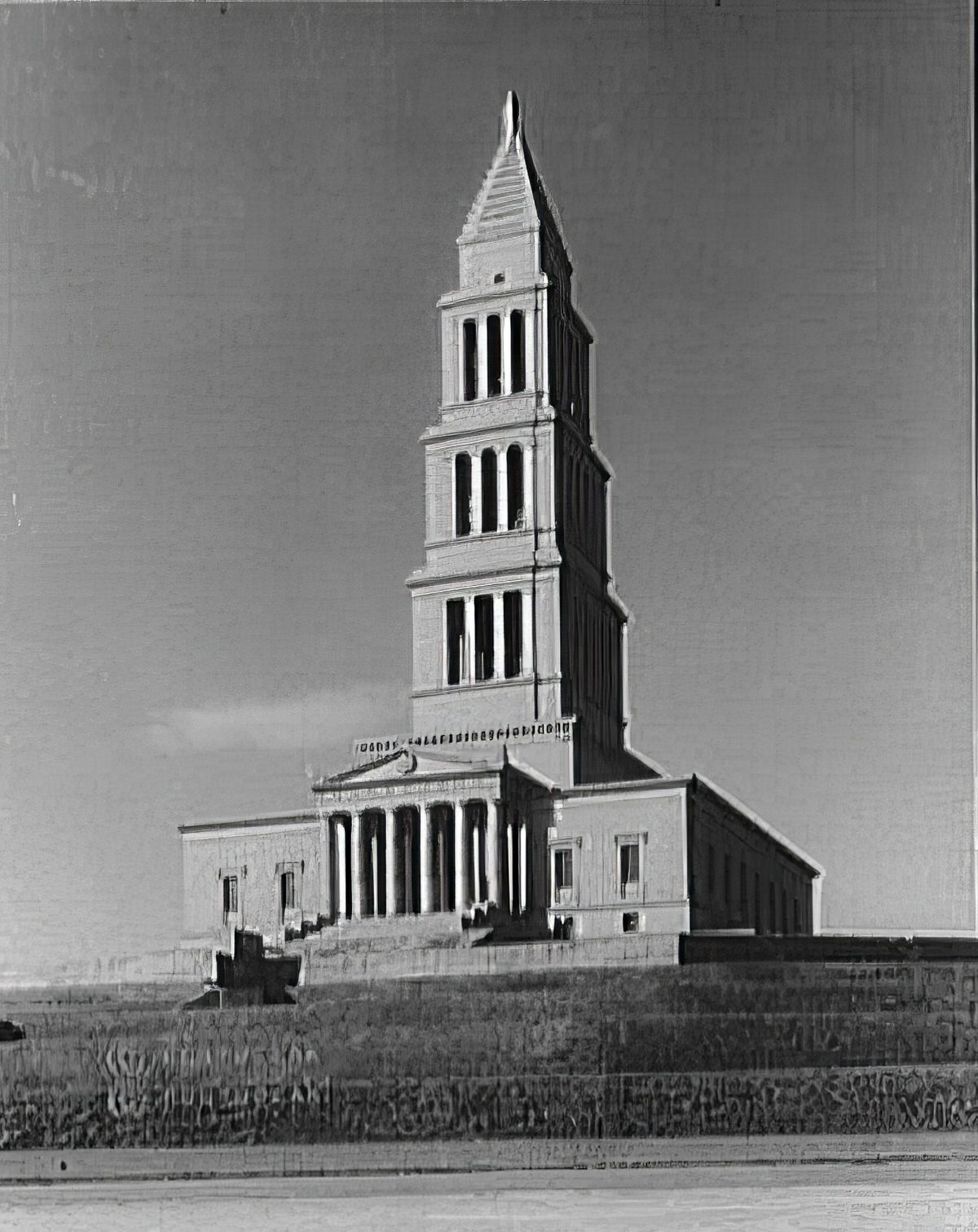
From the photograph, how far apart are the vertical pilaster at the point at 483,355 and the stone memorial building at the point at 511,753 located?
0.03ft

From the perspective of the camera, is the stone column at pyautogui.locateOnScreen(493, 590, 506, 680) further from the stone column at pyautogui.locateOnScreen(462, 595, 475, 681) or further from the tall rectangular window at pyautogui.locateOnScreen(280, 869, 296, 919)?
the tall rectangular window at pyautogui.locateOnScreen(280, 869, 296, 919)

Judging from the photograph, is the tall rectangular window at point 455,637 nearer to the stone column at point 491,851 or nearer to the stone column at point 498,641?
the stone column at point 498,641

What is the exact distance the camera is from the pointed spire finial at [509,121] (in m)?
10.3

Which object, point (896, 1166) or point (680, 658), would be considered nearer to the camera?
point (896, 1166)

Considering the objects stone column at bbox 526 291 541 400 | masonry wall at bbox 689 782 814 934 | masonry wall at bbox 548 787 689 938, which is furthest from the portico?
stone column at bbox 526 291 541 400

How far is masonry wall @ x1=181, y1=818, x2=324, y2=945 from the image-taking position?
1004 cm

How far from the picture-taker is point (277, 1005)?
33.0 ft

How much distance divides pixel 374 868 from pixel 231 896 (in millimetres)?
775

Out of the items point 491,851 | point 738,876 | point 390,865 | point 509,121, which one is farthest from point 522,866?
point 509,121

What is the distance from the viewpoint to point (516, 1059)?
9.78 m

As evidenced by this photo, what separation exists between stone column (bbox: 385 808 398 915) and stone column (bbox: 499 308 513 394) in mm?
2399

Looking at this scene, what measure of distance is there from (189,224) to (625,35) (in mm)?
2581

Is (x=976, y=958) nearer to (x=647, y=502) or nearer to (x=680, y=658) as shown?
(x=680, y=658)

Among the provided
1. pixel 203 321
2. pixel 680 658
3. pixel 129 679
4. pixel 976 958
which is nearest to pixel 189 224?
pixel 203 321
